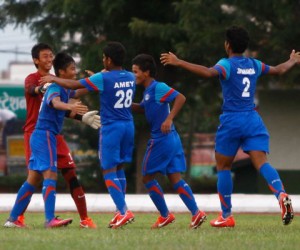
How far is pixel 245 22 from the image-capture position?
82.9 feet

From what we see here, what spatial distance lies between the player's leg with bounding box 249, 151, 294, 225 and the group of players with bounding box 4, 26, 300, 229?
11mm

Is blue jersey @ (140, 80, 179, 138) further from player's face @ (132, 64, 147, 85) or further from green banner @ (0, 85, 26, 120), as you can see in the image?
green banner @ (0, 85, 26, 120)

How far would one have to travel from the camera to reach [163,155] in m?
12.1

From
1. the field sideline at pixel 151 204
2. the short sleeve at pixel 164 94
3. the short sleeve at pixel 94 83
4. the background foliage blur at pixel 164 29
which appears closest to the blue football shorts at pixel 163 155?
the short sleeve at pixel 164 94

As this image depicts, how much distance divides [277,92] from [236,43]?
1758 cm

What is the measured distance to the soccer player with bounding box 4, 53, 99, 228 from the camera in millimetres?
11508

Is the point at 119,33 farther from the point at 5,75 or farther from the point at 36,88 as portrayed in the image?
the point at 5,75

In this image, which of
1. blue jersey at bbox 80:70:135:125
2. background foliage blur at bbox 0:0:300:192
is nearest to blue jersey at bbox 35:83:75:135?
blue jersey at bbox 80:70:135:125

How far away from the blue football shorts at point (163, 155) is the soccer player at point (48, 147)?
3.76 ft

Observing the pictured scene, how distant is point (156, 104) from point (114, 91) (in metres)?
0.77

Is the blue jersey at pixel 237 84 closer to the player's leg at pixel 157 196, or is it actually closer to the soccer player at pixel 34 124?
the player's leg at pixel 157 196

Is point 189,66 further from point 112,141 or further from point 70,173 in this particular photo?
point 70,173

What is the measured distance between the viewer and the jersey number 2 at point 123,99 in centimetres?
1153

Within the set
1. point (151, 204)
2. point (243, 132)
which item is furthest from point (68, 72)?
point (151, 204)
